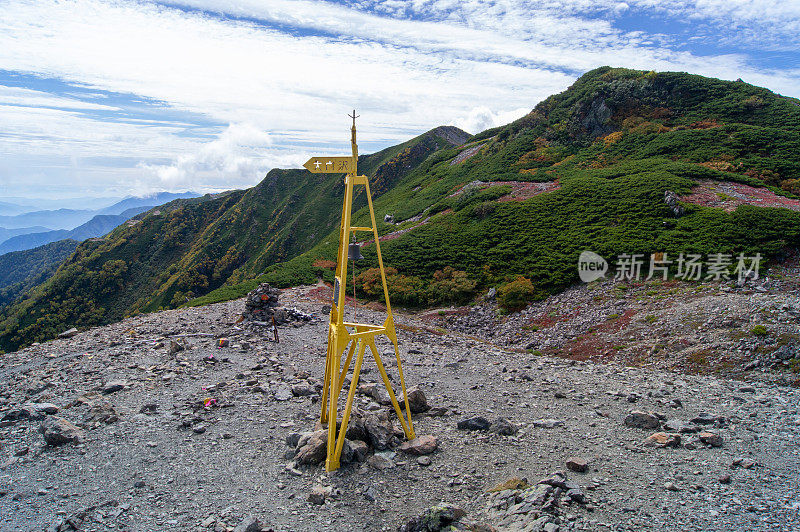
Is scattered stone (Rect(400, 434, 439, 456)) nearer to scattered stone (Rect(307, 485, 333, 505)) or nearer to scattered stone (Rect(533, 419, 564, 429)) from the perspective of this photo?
scattered stone (Rect(307, 485, 333, 505))

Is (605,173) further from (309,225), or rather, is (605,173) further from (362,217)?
(309,225)

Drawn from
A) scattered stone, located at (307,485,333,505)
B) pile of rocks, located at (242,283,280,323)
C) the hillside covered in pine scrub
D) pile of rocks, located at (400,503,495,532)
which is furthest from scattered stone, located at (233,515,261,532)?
the hillside covered in pine scrub

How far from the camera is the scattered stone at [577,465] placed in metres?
8.46

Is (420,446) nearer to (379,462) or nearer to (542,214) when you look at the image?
(379,462)

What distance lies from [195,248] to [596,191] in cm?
9116

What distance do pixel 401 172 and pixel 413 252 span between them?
215 feet

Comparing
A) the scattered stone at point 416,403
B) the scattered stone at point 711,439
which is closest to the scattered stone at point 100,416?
the scattered stone at point 416,403

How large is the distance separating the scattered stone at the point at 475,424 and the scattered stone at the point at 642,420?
152 inches

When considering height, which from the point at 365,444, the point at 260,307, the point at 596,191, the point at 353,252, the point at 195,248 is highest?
the point at 596,191

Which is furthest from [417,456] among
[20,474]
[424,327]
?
[424,327]

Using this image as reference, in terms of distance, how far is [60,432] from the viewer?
977 cm

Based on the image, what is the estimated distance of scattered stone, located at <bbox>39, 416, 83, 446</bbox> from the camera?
968 centimetres

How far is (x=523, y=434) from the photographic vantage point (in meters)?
10.6

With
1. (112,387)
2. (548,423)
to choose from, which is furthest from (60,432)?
(548,423)
